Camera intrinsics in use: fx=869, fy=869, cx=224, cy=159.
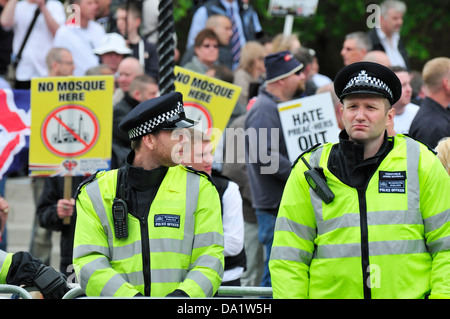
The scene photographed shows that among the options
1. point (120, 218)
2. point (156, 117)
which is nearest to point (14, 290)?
point (120, 218)

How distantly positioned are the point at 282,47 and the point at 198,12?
183 centimetres

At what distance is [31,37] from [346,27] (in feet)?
25.7

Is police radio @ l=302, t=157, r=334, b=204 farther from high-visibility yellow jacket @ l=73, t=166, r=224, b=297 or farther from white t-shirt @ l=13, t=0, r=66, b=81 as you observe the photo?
white t-shirt @ l=13, t=0, r=66, b=81

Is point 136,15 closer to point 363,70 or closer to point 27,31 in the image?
point 27,31

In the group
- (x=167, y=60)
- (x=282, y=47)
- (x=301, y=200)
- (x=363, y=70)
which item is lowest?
(x=301, y=200)

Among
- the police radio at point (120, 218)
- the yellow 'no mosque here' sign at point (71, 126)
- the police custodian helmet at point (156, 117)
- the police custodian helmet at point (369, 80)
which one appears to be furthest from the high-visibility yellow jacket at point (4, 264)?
the yellow 'no mosque here' sign at point (71, 126)

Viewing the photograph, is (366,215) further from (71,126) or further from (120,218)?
(71,126)

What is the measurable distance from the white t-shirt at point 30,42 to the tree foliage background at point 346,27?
510 cm

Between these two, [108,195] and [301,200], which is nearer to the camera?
[301,200]

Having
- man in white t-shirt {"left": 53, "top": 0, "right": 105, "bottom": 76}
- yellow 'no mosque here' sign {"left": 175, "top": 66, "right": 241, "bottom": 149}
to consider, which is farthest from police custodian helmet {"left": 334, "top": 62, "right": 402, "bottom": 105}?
man in white t-shirt {"left": 53, "top": 0, "right": 105, "bottom": 76}

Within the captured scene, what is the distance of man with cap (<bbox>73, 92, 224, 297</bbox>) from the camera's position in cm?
452
